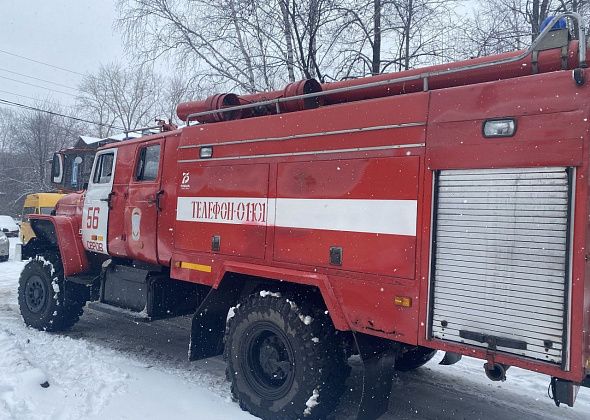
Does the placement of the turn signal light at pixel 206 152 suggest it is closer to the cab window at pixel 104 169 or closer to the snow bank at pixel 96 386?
the cab window at pixel 104 169

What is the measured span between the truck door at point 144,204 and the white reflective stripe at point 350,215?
2061 mm

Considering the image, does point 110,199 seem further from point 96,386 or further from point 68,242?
point 96,386

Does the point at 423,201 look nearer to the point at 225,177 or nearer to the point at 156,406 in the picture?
the point at 225,177

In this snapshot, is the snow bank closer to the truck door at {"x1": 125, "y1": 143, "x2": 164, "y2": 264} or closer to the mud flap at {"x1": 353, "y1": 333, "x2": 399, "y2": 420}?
the mud flap at {"x1": 353, "y1": 333, "x2": 399, "y2": 420}

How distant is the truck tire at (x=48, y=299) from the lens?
7055mm

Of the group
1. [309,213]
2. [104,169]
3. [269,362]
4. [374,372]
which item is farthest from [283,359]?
[104,169]

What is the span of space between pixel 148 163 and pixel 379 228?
11.7ft

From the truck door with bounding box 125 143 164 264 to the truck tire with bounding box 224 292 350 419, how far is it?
175 centimetres

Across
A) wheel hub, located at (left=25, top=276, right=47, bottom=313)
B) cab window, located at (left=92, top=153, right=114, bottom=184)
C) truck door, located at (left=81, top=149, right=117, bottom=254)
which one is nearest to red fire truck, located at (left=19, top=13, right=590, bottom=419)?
truck door, located at (left=81, top=149, right=117, bottom=254)

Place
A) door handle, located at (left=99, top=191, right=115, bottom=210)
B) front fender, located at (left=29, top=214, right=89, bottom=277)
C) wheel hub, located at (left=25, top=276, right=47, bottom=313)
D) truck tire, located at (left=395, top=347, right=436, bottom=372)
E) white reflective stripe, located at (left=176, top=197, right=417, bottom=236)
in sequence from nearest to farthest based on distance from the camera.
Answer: white reflective stripe, located at (left=176, top=197, right=417, bottom=236) < truck tire, located at (left=395, top=347, right=436, bottom=372) < door handle, located at (left=99, top=191, right=115, bottom=210) < front fender, located at (left=29, top=214, right=89, bottom=277) < wheel hub, located at (left=25, top=276, right=47, bottom=313)

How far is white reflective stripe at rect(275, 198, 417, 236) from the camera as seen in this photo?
358cm

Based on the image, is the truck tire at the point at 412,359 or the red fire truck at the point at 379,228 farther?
the truck tire at the point at 412,359

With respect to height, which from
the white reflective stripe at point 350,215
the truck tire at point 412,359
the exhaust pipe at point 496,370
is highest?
the white reflective stripe at point 350,215

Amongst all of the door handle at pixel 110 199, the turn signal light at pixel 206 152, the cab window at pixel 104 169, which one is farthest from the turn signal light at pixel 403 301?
the cab window at pixel 104 169
